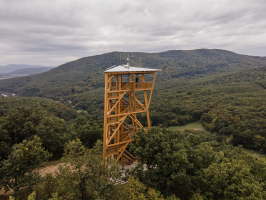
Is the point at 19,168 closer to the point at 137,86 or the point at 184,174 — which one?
the point at 137,86

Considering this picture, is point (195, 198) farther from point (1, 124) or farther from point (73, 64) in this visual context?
point (73, 64)

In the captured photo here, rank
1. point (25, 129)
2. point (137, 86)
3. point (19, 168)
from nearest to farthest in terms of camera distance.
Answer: point (19, 168) < point (137, 86) < point (25, 129)

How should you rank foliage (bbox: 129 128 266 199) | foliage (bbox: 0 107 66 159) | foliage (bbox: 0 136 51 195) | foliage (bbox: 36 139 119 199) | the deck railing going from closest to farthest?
foliage (bbox: 36 139 119 199)
foliage (bbox: 0 136 51 195)
foliage (bbox: 129 128 266 199)
the deck railing
foliage (bbox: 0 107 66 159)

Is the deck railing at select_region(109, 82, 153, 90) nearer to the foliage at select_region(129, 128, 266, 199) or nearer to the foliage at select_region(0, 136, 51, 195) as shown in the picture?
the foliage at select_region(129, 128, 266, 199)

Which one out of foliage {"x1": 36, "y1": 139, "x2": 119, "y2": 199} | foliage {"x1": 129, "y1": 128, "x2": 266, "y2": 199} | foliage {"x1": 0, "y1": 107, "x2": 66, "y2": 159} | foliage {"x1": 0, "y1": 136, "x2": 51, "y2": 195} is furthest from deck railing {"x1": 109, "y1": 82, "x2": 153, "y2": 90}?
foliage {"x1": 0, "y1": 107, "x2": 66, "y2": 159}

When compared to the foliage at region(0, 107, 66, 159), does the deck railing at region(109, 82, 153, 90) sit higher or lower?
higher

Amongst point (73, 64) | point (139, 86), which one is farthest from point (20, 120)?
point (73, 64)

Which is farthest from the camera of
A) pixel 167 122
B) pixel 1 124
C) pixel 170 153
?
pixel 167 122

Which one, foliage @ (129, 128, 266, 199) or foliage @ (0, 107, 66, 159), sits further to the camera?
foliage @ (0, 107, 66, 159)

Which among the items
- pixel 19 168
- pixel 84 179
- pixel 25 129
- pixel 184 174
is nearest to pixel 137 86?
pixel 184 174

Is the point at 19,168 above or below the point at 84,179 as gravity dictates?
below

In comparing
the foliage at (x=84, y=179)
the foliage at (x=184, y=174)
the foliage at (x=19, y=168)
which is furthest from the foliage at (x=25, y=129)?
the foliage at (x=184, y=174)
